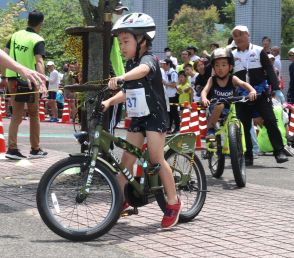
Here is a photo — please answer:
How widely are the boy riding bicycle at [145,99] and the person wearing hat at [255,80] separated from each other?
437cm

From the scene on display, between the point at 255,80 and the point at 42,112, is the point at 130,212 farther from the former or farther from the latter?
the point at 42,112

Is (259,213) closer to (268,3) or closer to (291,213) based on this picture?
(291,213)

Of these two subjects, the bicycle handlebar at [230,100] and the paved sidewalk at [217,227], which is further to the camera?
the bicycle handlebar at [230,100]

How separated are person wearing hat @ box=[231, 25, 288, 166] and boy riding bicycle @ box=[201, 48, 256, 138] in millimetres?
1181

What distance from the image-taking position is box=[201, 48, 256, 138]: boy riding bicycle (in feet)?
30.2

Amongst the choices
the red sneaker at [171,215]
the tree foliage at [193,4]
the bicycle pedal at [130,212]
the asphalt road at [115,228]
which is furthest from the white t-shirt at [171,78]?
the tree foliage at [193,4]

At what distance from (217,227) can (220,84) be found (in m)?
3.32

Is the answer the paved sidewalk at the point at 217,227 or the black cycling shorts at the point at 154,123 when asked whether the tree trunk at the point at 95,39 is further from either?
the black cycling shorts at the point at 154,123

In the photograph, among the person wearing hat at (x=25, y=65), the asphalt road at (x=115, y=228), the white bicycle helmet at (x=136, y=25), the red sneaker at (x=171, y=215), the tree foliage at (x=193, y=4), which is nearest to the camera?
the asphalt road at (x=115, y=228)

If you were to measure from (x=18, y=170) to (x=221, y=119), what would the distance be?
2826 millimetres

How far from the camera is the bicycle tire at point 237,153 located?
28.8 ft

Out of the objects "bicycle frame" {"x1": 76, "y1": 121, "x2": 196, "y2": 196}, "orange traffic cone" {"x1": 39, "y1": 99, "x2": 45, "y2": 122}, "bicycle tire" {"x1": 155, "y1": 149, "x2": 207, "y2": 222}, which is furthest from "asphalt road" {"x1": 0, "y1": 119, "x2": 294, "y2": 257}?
"orange traffic cone" {"x1": 39, "y1": 99, "x2": 45, "y2": 122}

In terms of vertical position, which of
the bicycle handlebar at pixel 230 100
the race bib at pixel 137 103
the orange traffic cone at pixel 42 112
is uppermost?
the race bib at pixel 137 103

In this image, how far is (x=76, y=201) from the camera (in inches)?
241
